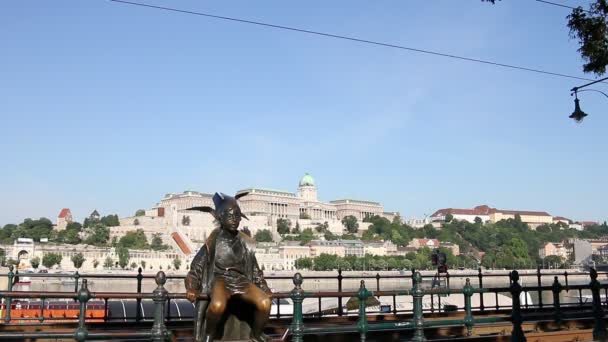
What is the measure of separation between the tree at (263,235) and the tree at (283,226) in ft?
21.0

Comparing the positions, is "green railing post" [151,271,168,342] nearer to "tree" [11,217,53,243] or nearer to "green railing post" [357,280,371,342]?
"green railing post" [357,280,371,342]

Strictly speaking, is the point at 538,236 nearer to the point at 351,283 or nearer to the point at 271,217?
the point at 271,217

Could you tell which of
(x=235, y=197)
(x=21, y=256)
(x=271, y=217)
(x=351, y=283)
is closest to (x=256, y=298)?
(x=235, y=197)

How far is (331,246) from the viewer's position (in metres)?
141

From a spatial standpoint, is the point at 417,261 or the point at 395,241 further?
the point at 395,241

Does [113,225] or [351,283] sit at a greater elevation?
[113,225]

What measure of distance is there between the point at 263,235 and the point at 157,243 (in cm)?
3280

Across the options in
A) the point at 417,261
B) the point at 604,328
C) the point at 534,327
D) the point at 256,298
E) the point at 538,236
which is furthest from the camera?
the point at 538,236

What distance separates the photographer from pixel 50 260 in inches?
4240

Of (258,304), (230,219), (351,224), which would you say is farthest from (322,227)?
(258,304)

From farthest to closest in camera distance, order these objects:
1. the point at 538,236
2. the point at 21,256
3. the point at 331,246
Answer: the point at 538,236
the point at 331,246
the point at 21,256

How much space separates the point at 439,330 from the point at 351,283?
81.3 m

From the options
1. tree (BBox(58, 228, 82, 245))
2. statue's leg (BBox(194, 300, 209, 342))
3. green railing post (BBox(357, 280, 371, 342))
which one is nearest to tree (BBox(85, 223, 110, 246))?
tree (BBox(58, 228, 82, 245))

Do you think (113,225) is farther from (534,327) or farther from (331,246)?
(534,327)
